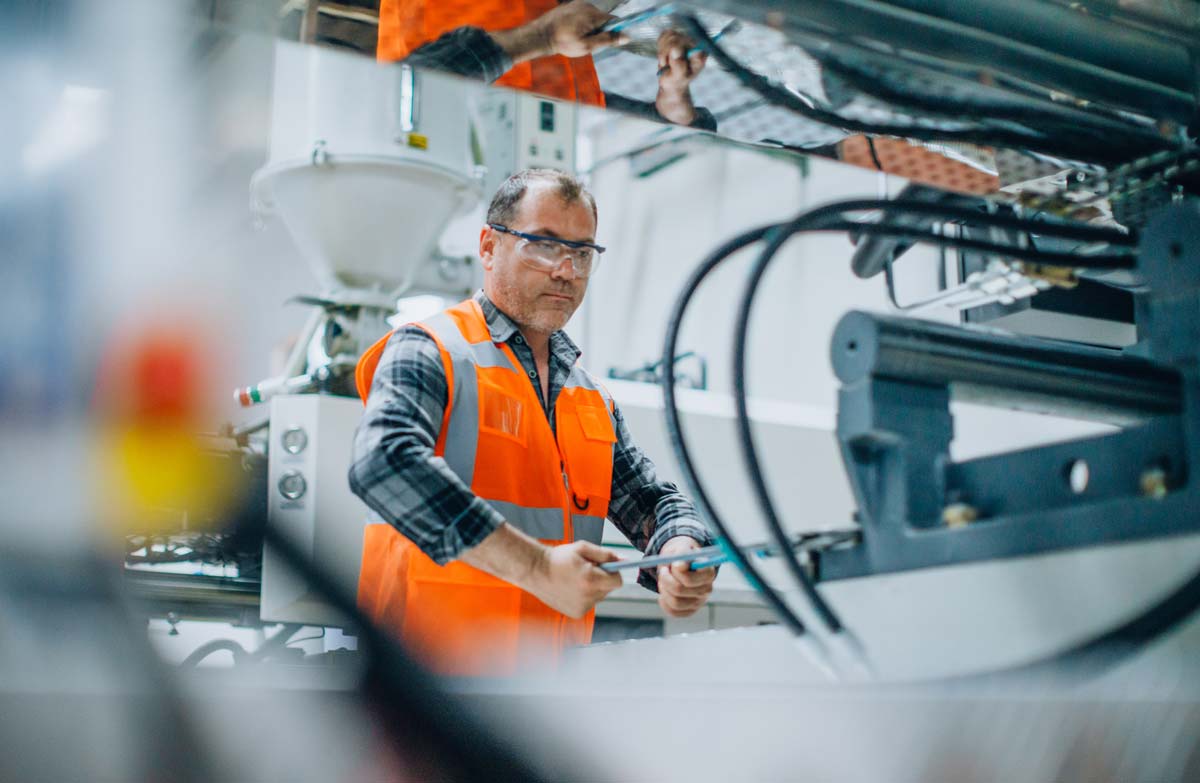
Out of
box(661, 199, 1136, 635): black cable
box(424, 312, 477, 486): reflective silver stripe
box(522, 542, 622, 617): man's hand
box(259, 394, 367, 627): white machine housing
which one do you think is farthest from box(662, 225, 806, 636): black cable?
box(259, 394, 367, 627): white machine housing

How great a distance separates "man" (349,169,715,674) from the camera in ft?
4.48

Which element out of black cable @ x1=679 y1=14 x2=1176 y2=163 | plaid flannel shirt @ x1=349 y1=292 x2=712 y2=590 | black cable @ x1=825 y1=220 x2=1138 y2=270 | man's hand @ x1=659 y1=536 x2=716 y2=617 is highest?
black cable @ x1=679 y1=14 x2=1176 y2=163

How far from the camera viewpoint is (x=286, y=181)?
7.58ft

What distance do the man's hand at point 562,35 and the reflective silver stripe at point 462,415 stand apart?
830 millimetres

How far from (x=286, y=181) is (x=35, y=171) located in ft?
6.80

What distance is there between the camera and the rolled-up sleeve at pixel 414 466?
1.36 meters

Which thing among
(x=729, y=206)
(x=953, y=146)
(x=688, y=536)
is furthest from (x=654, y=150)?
(x=953, y=146)

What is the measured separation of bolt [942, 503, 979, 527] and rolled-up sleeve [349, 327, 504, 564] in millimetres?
832

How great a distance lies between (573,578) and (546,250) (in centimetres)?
61

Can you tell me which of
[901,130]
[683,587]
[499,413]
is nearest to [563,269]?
[499,413]

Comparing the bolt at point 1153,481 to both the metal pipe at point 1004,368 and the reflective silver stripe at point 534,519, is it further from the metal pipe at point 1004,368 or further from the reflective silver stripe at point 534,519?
the reflective silver stripe at point 534,519

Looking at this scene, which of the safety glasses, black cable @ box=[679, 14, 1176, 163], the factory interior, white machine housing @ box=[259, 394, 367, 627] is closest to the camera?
the factory interior

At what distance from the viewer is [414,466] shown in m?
1.39

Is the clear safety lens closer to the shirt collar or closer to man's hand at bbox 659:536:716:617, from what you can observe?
the shirt collar
